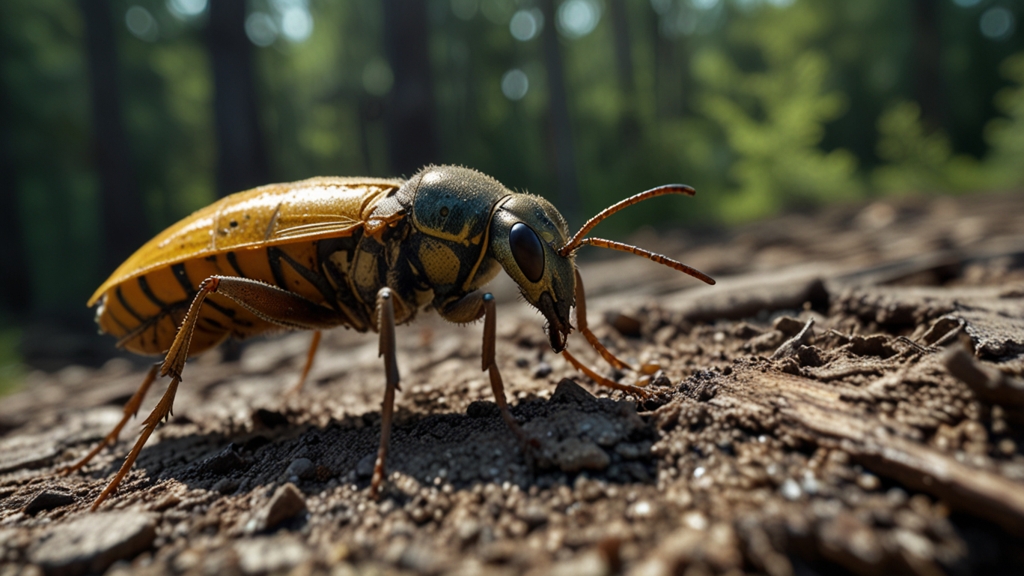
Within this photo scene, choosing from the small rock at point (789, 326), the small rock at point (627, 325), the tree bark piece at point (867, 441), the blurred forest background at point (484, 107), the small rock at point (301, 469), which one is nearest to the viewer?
the tree bark piece at point (867, 441)

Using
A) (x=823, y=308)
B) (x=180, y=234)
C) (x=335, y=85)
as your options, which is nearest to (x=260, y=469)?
(x=180, y=234)

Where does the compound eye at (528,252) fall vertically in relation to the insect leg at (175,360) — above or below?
above

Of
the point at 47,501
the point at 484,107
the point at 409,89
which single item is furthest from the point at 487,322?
the point at 484,107

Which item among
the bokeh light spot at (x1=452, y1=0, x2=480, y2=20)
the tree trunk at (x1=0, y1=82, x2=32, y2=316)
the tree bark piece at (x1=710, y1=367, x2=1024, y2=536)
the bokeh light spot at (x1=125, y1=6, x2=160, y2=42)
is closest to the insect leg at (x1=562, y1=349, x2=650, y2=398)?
the tree bark piece at (x1=710, y1=367, x2=1024, y2=536)

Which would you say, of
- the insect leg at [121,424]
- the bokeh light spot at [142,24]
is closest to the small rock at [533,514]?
the insect leg at [121,424]

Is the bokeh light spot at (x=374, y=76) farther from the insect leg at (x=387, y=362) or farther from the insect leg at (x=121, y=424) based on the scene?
the insect leg at (x=387, y=362)

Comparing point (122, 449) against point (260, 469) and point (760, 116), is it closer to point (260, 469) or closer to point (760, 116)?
point (260, 469)

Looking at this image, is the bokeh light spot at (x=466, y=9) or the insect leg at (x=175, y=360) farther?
the bokeh light spot at (x=466, y=9)
